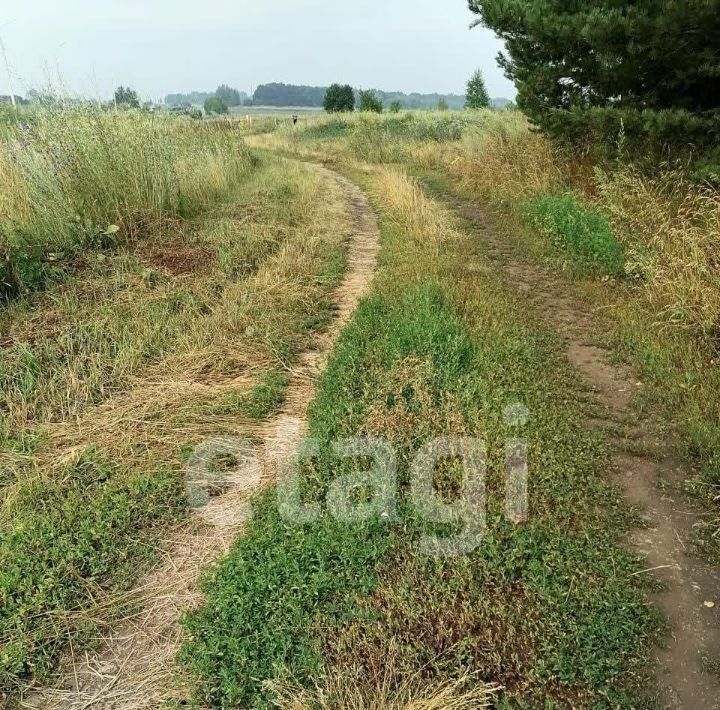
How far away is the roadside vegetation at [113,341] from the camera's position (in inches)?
99.3

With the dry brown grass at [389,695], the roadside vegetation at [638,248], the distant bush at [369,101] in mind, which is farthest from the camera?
the distant bush at [369,101]

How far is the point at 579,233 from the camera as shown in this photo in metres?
6.65

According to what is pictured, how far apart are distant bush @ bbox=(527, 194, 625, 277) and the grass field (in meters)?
0.04

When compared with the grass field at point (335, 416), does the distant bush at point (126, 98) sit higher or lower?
higher

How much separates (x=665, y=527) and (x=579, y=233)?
15.6 feet

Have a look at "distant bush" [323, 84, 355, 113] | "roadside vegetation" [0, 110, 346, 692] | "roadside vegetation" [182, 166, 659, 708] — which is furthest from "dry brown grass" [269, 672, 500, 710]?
"distant bush" [323, 84, 355, 113]

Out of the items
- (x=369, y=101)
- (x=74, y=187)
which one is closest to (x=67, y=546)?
(x=74, y=187)

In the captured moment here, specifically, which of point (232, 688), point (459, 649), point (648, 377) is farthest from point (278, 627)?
point (648, 377)

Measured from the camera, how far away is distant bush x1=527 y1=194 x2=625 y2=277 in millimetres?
5970

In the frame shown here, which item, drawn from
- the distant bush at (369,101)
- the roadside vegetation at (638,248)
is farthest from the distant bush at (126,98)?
the distant bush at (369,101)

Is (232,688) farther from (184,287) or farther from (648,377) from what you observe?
(184,287)

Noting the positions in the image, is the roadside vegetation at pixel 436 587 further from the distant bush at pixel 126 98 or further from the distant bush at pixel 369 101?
the distant bush at pixel 369 101

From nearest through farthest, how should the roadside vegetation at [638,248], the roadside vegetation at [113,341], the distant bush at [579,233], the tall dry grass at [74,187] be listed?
the roadside vegetation at [113,341], the roadside vegetation at [638,248], the tall dry grass at [74,187], the distant bush at [579,233]

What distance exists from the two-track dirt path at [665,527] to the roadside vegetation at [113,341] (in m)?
2.15
